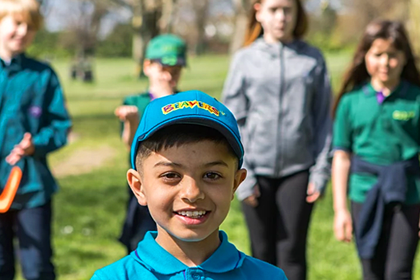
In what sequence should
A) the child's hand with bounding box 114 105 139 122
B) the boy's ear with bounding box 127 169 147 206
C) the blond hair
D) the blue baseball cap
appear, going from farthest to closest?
the blond hair < the child's hand with bounding box 114 105 139 122 < the boy's ear with bounding box 127 169 147 206 < the blue baseball cap

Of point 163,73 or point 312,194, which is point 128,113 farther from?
point 312,194

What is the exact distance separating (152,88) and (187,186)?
243cm

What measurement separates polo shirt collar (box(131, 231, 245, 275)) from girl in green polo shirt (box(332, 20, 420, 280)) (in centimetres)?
211

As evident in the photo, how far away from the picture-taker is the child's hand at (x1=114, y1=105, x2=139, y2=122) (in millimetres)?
3949

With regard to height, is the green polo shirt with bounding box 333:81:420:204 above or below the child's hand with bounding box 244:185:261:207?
above

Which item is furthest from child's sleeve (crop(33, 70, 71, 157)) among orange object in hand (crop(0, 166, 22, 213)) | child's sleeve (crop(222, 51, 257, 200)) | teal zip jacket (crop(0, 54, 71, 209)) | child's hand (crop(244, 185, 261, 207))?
child's hand (crop(244, 185, 261, 207))

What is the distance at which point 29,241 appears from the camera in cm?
419

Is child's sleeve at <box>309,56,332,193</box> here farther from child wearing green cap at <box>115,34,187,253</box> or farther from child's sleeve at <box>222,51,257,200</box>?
child wearing green cap at <box>115,34,187,253</box>

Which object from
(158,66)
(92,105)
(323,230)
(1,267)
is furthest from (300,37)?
(92,105)

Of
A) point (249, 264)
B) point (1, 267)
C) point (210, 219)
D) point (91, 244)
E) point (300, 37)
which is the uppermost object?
point (300, 37)

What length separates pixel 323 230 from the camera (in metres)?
7.07

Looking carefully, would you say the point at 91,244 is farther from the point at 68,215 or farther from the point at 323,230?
the point at 323,230

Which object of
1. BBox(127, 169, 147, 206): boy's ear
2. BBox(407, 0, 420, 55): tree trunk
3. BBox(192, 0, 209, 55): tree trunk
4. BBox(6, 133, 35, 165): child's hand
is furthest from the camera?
BBox(192, 0, 209, 55): tree trunk

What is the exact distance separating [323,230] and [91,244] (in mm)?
2265
